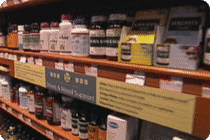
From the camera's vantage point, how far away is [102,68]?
0.91 meters

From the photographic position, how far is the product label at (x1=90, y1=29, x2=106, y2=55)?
930mm

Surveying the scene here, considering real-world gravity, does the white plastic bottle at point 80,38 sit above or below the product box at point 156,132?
above

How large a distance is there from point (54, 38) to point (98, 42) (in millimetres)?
464

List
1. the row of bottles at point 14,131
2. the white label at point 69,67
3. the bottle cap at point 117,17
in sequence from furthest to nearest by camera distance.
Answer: the row of bottles at point 14,131 → the white label at point 69,67 → the bottle cap at point 117,17

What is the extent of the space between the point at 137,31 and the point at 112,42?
0.13m

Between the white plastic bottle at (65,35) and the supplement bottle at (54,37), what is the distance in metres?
0.05

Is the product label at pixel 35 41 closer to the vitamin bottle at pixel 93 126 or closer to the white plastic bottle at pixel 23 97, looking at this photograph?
the white plastic bottle at pixel 23 97

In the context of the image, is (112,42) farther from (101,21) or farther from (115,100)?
(115,100)

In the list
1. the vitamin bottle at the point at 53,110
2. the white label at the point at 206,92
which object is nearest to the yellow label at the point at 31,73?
the vitamin bottle at the point at 53,110

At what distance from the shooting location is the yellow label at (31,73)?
4.33 ft

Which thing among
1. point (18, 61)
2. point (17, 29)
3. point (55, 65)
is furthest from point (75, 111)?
point (17, 29)

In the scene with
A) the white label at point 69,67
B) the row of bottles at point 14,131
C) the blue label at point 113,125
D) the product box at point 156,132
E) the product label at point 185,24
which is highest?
the product label at point 185,24

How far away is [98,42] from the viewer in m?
0.93

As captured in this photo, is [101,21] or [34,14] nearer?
[101,21]
